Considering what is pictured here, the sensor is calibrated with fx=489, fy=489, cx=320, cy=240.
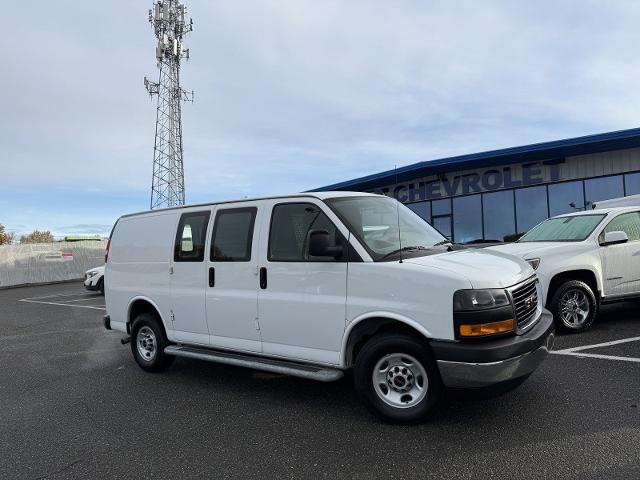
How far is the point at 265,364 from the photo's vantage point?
470 centimetres

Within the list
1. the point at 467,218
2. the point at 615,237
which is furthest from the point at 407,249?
the point at 467,218

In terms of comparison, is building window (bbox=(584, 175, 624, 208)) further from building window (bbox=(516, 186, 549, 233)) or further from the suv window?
the suv window

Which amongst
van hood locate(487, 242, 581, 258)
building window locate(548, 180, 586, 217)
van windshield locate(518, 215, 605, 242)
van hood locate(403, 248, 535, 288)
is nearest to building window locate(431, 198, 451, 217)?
building window locate(548, 180, 586, 217)

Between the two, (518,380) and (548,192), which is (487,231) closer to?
(548,192)

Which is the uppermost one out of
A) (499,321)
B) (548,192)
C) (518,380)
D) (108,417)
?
(548,192)

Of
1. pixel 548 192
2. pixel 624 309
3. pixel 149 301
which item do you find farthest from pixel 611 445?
pixel 548 192

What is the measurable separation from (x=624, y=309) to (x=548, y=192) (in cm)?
975

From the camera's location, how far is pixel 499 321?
12.2 ft

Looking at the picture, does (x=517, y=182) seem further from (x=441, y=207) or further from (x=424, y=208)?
(x=424, y=208)

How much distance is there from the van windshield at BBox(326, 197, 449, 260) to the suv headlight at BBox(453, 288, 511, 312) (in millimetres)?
749

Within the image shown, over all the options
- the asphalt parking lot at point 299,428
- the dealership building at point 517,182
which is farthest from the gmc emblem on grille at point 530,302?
the dealership building at point 517,182

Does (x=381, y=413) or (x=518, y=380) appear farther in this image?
(x=381, y=413)

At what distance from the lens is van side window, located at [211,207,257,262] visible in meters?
5.11

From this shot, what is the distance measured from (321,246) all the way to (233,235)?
1.39 meters
